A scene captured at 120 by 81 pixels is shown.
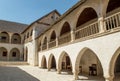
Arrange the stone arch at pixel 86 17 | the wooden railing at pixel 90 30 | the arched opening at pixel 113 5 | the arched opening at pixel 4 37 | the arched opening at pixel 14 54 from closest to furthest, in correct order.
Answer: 1. the wooden railing at pixel 90 30
2. the arched opening at pixel 113 5
3. the stone arch at pixel 86 17
4. the arched opening at pixel 4 37
5. the arched opening at pixel 14 54

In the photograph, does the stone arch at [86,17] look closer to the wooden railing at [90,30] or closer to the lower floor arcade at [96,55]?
the wooden railing at [90,30]

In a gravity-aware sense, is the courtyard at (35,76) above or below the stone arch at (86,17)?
below

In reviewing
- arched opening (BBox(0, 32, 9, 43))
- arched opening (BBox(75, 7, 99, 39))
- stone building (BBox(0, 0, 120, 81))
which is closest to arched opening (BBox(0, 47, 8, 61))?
arched opening (BBox(0, 32, 9, 43))

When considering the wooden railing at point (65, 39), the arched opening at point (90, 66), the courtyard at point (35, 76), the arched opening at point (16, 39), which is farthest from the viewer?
the arched opening at point (16, 39)

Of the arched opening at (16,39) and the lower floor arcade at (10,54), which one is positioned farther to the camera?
the arched opening at (16,39)

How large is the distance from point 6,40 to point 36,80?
75.8ft

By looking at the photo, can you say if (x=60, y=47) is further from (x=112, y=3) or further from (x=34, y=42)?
(x=34, y=42)

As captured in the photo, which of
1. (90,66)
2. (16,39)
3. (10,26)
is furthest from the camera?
(10,26)

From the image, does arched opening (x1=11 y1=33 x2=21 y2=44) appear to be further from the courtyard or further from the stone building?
the courtyard

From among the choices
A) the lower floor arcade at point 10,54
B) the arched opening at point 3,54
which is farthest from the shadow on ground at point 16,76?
the arched opening at point 3,54

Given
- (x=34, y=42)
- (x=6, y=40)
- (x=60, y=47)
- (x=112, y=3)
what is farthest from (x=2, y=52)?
(x=112, y=3)

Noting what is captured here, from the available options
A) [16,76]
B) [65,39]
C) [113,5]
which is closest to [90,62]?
[65,39]

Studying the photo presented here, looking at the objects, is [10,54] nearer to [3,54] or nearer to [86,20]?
[3,54]

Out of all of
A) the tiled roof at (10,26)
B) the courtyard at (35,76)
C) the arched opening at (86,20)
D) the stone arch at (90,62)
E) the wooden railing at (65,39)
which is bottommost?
the courtyard at (35,76)
